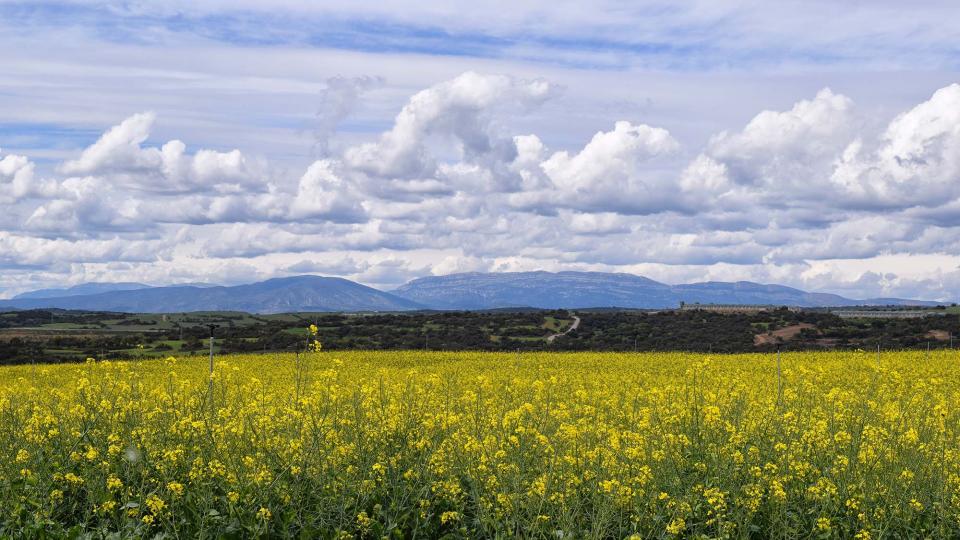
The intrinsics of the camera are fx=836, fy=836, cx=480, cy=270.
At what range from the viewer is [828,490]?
10.1m

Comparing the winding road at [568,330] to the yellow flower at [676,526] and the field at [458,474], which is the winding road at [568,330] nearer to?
the field at [458,474]

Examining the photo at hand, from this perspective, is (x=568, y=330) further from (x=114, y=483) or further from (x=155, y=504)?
(x=155, y=504)

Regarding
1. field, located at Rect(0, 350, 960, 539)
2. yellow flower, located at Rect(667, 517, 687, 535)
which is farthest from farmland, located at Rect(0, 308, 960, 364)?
yellow flower, located at Rect(667, 517, 687, 535)

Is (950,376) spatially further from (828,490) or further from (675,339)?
(675,339)

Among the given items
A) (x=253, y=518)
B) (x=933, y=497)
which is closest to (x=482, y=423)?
(x=253, y=518)

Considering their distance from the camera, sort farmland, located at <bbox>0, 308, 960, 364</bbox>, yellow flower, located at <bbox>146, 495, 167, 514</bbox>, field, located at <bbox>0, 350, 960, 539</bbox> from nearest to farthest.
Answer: yellow flower, located at <bbox>146, 495, 167, 514</bbox>, field, located at <bbox>0, 350, 960, 539</bbox>, farmland, located at <bbox>0, 308, 960, 364</bbox>

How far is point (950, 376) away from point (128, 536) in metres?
32.5

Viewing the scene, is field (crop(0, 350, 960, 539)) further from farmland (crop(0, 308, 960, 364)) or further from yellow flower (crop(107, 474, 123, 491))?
farmland (crop(0, 308, 960, 364))

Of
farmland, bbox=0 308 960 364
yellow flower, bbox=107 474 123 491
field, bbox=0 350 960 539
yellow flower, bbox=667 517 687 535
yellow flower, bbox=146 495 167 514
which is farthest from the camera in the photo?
farmland, bbox=0 308 960 364

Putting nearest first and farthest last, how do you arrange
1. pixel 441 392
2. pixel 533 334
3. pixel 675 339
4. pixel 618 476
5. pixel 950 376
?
pixel 618 476 → pixel 441 392 → pixel 950 376 → pixel 675 339 → pixel 533 334

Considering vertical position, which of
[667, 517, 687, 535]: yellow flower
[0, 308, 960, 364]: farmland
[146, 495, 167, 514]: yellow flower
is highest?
[146, 495, 167, 514]: yellow flower

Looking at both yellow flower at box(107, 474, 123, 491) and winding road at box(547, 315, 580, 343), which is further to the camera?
winding road at box(547, 315, 580, 343)

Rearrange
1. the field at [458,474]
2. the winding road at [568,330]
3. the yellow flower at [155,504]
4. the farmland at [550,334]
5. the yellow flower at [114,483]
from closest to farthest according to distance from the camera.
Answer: the yellow flower at [155,504], the field at [458,474], the yellow flower at [114,483], the farmland at [550,334], the winding road at [568,330]

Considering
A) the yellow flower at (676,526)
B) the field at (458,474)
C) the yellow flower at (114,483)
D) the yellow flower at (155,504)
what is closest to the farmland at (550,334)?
the field at (458,474)
